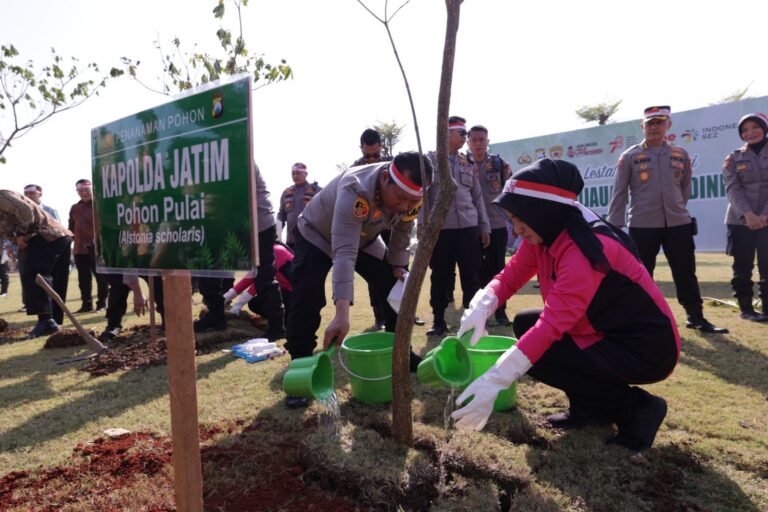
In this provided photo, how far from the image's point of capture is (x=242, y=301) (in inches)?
Answer: 189

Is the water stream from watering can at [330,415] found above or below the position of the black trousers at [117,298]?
below

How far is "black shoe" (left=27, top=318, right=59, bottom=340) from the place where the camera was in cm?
587

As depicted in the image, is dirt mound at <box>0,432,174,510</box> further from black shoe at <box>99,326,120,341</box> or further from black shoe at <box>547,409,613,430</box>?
black shoe at <box>99,326,120,341</box>

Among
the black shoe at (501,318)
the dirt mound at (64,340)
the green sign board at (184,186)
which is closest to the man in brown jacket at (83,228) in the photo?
the dirt mound at (64,340)

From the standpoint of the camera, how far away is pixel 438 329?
4.78 m

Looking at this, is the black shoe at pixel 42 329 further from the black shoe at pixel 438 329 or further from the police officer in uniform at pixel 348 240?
the black shoe at pixel 438 329

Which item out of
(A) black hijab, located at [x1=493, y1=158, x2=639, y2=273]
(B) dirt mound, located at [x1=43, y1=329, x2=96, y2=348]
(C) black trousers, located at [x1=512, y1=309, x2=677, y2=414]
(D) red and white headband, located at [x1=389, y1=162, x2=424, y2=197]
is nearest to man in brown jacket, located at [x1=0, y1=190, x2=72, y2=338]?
(B) dirt mound, located at [x1=43, y1=329, x2=96, y2=348]

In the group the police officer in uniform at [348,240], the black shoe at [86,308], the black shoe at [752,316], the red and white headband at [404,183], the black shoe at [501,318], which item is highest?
the red and white headband at [404,183]

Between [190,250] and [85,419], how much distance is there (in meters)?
2.08

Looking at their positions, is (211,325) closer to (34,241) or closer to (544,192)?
(34,241)

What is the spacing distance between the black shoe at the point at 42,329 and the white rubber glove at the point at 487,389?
580 centimetres

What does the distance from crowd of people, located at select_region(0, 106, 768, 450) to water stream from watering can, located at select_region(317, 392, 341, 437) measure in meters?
0.27

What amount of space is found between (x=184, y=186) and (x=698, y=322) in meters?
4.65

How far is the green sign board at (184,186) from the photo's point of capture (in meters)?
1.45
